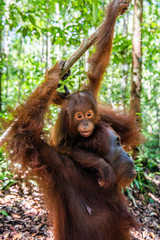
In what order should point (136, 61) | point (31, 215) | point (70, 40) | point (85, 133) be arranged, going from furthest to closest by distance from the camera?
1. point (136, 61)
2. point (70, 40)
3. point (31, 215)
4. point (85, 133)

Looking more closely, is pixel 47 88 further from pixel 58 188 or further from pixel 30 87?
pixel 30 87

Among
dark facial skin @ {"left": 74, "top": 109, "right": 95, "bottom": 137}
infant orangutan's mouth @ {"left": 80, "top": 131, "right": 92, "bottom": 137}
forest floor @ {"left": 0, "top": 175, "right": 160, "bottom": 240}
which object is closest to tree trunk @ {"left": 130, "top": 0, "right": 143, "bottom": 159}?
forest floor @ {"left": 0, "top": 175, "right": 160, "bottom": 240}

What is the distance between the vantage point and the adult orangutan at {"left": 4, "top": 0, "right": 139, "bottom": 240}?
211cm

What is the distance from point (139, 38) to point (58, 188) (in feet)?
13.8

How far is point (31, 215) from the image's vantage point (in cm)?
372

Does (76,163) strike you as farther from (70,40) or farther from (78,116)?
(70,40)

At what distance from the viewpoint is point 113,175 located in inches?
88.0

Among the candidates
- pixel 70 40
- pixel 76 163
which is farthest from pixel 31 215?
pixel 70 40

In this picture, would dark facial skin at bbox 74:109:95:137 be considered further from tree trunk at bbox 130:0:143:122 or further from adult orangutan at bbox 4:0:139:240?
tree trunk at bbox 130:0:143:122

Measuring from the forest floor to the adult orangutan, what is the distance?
80 centimetres

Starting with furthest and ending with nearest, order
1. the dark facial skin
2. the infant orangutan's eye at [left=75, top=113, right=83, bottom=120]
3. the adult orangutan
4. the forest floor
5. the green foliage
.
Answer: the green foliage, the forest floor, the infant orangutan's eye at [left=75, top=113, right=83, bottom=120], the dark facial skin, the adult orangutan

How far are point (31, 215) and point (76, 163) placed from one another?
190 centimetres

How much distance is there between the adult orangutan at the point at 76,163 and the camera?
2.11 meters

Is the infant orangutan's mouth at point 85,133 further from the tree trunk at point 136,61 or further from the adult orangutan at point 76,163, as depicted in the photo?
the tree trunk at point 136,61
